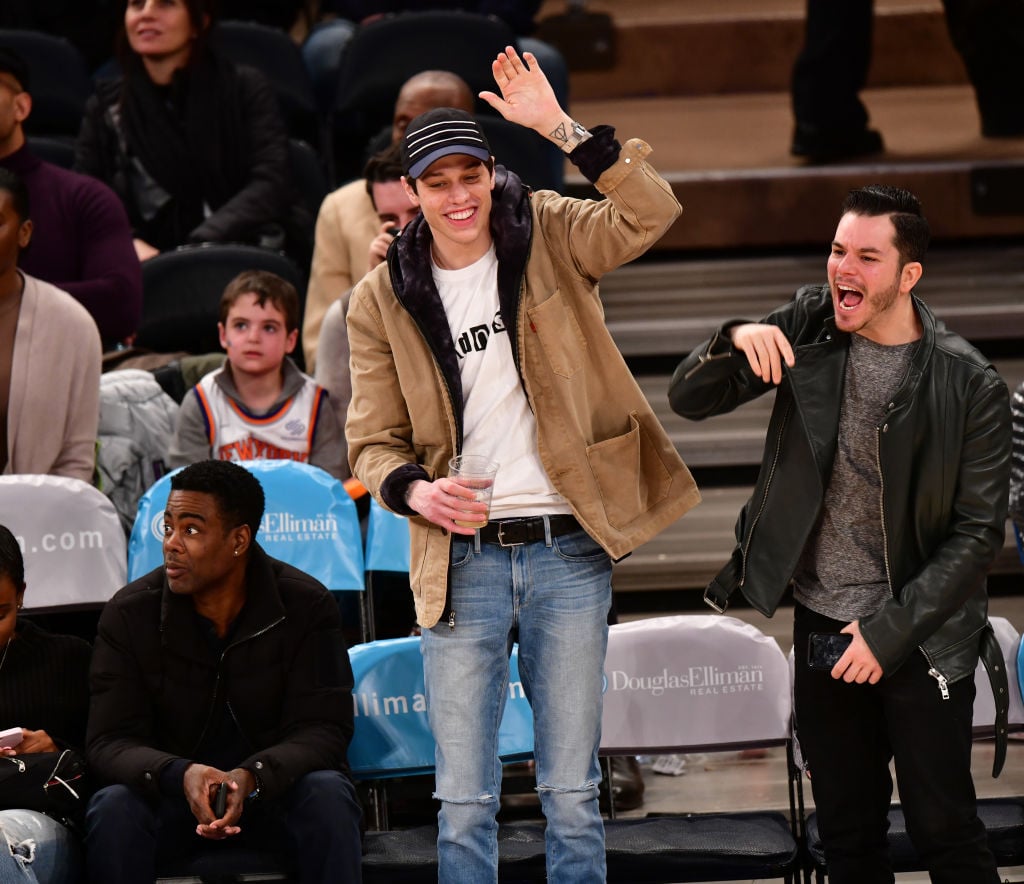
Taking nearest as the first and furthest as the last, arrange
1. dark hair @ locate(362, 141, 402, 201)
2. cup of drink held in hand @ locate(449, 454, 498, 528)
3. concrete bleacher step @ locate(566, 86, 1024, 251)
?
cup of drink held in hand @ locate(449, 454, 498, 528), dark hair @ locate(362, 141, 402, 201), concrete bleacher step @ locate(566, 86, 1024, 251)

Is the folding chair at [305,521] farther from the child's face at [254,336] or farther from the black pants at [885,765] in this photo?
the black pants at [885,765]

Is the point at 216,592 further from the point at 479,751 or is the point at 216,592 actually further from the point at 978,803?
the point at 978,803

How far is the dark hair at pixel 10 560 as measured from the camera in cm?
335

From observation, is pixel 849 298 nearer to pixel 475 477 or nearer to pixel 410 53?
pixel 475 477

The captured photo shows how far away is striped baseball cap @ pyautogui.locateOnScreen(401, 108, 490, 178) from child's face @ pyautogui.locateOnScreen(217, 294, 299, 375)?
5.26ft

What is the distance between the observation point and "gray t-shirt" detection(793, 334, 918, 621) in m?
2.93

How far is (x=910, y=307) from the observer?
117 inches

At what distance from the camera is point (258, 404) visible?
4395 mm

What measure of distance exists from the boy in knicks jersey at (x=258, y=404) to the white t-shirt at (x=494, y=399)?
1.54 metres

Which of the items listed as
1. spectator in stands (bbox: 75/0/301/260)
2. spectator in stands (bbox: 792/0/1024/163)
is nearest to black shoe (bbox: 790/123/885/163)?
spectator in stands (bbox: 792/0/1024/163)

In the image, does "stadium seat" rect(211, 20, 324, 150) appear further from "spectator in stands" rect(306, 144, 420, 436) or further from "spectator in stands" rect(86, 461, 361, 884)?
"spectator in stands" rect(86, 461, 361, 884)

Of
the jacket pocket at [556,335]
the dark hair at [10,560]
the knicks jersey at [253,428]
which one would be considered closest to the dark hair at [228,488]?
the dark hair at [10,560]

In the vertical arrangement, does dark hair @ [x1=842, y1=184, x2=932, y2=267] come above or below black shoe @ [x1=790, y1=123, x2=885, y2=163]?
below

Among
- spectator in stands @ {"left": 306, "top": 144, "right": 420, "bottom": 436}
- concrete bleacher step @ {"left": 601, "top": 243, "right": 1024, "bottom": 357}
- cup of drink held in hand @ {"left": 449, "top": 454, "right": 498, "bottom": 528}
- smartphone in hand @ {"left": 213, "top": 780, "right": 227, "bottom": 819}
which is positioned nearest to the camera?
cup of drink held in hand @ {"left": 449, "top": 454, "right": 498, "bottom": 528}
